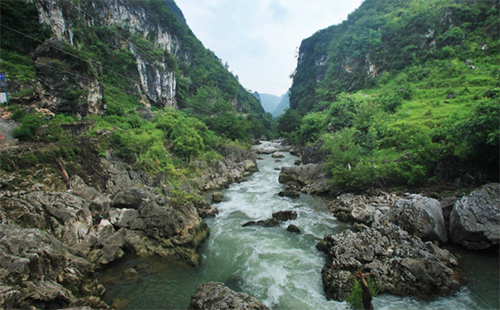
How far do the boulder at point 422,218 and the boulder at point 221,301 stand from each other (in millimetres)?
7187

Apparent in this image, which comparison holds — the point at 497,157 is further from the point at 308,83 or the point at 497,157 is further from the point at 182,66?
the point at 308,83

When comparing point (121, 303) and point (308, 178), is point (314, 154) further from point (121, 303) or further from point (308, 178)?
point (121, 303)

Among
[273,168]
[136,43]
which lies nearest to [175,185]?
[273,168]

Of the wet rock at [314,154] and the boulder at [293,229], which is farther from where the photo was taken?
the wet rock at [314,154]

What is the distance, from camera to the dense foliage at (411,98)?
1259 centimetres

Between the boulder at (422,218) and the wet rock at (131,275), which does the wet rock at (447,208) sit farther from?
the wet rock at (131,275)

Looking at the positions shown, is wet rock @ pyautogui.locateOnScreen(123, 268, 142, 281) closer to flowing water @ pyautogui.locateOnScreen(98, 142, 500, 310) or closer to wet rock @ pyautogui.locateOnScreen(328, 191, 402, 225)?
flowing water @ pyautogui.locateOnScreen(98, 142, 500, 310)

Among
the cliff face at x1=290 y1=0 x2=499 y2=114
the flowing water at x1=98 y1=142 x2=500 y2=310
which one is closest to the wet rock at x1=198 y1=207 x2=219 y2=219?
the flowing water at x1=98 y1=142 x2=500 y2=310

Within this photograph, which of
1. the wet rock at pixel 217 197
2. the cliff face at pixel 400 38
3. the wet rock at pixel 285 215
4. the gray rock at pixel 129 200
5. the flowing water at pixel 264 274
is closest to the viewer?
the flowing water at pixel 264 274

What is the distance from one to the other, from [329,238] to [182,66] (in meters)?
62.3

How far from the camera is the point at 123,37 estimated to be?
42375mm

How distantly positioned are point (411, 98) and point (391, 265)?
92.0 feet

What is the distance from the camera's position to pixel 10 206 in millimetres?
7746

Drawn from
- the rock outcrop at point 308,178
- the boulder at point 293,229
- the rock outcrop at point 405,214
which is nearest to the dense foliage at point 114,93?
the rock outcrop at point 308,178
